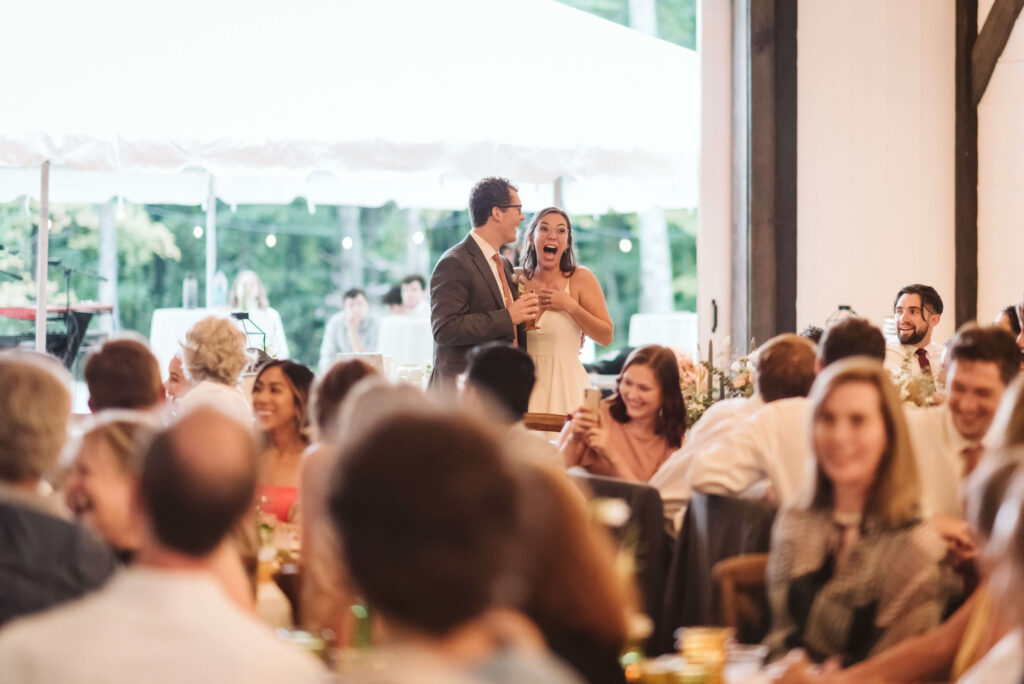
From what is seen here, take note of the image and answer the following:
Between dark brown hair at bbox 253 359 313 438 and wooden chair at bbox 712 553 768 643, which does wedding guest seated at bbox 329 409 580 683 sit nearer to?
wooden chair at bbox 712 553 768 643

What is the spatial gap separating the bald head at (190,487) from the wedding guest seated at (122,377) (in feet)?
6.65

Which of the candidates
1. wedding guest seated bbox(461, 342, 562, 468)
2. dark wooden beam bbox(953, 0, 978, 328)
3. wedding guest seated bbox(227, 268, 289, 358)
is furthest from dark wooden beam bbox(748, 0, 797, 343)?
wedding guest seated bbox(461, 342, 562, 468)

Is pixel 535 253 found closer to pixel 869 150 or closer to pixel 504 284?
pixel 504 284

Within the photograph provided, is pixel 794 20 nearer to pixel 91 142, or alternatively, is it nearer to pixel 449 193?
pixel 449 193

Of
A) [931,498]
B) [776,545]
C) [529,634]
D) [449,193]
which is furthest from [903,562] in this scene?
[449,193]

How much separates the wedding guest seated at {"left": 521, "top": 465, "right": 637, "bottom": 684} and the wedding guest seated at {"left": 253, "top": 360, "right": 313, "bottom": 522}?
84.5 inches

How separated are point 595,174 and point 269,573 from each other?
5.38m

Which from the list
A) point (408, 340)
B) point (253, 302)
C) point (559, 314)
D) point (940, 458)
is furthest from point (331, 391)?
point (253, 302)

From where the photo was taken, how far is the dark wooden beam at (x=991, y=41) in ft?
25.1

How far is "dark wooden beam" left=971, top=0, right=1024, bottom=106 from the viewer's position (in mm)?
7664

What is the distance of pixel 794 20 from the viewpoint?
783cm

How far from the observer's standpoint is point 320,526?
1.79 m

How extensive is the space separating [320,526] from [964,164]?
282 inches

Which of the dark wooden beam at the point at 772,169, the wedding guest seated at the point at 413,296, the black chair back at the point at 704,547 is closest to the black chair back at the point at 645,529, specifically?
the black chair back at the point at 704,547
